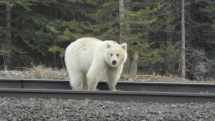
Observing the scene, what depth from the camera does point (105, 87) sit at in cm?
801

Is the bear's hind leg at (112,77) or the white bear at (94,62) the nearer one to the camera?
the white bear at (94,62)

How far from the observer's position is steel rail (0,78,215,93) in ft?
24.2

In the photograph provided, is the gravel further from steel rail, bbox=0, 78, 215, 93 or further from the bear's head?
steel rail, bbox=0, 78, 215, 93

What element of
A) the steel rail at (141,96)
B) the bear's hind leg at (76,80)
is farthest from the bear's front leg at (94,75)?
the steel rail at (141,96)

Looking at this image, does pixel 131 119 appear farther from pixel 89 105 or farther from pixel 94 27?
pixel 94 27

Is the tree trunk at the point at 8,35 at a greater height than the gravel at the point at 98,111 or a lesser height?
greater

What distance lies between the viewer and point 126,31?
707 inches

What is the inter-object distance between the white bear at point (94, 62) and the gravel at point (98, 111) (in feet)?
5.16

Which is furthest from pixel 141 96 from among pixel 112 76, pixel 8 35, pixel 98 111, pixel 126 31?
pixel 8 35

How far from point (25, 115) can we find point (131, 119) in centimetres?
143

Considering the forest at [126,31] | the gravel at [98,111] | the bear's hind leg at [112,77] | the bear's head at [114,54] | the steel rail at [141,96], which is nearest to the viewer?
the gravel at [98,111]

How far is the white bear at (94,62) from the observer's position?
6996mm

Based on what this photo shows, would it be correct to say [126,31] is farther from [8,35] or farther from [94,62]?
[94,62]

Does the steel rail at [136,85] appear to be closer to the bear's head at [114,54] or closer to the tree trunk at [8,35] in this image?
the bear's head at [114,54]
